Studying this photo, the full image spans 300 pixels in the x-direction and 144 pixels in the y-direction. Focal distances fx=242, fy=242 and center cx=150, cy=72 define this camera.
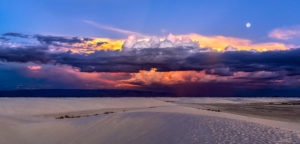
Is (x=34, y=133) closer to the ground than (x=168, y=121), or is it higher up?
closer to the ground

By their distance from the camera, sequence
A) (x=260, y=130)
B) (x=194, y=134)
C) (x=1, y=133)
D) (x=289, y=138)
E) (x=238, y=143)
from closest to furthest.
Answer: (x=238, y=143), (x=289, y=138), (x=194, y=134), (x=260, y=130), (x=1, y=133)

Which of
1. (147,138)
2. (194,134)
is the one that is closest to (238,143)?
(194,134)

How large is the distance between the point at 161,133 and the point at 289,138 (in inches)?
249

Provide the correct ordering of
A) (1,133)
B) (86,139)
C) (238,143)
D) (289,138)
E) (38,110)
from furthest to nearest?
(38,110)
(1,133)
(86,139)
(289,138)
(238,143)

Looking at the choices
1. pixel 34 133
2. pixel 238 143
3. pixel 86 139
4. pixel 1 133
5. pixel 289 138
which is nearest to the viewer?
pixel 238 143

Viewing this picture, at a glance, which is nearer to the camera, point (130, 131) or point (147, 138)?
point (147, 138)

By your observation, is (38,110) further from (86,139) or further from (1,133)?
(86,139)

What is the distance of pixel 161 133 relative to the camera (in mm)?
13586

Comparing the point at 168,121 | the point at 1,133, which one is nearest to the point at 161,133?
the point at 168,121

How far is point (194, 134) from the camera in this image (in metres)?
12.6

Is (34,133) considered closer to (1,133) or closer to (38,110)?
(1,133)

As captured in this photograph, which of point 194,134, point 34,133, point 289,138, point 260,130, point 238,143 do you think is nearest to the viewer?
point 238,143

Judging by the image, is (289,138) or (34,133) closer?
(289,138)

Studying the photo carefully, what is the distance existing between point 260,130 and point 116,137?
26.7 ft
